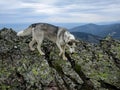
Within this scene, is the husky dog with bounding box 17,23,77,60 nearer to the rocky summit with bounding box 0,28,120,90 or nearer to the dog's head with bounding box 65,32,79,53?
the dog's head with bounding box 65,32,79,53

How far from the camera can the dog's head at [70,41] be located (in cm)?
2197

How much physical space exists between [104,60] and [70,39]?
3.30 meters

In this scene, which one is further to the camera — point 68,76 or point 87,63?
point 87,63

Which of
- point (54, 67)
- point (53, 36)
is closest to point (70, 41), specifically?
point (53, 36)

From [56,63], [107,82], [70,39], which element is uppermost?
[70,39]

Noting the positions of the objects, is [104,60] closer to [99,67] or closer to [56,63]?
[99,67]

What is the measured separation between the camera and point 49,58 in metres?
21.7

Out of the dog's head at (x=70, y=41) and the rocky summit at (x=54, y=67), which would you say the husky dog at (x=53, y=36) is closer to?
the dog's head at (x=70, y=41)

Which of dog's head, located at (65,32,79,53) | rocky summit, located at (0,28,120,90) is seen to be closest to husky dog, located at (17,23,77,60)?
dog's head, located at (65,32,79,53)

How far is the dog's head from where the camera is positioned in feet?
72.1

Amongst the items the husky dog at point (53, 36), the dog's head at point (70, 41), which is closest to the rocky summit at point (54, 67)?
the dog's head at point (70, 41)

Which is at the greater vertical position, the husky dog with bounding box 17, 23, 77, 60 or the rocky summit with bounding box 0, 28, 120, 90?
the husky dog with bounding box 17, 23, 77, 60

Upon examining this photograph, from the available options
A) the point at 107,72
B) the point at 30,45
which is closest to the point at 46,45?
the point at 30,45

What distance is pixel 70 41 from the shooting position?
73.0 feet
